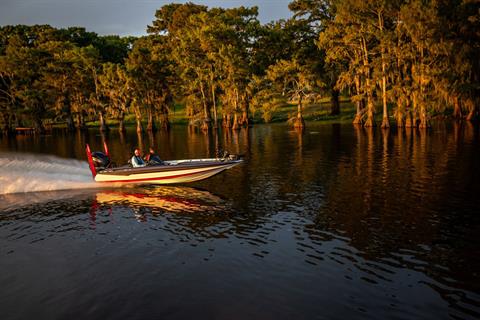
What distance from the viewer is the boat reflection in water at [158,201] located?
859 inches

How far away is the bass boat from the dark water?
75 cm

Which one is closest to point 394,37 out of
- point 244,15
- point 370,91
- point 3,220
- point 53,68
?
point 370,91

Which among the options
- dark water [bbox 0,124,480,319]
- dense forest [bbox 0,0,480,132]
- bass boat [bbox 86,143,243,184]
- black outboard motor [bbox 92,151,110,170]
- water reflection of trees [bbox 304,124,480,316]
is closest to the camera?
dark water [bbox 0,124,480,319]

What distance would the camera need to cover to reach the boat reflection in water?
21.8m

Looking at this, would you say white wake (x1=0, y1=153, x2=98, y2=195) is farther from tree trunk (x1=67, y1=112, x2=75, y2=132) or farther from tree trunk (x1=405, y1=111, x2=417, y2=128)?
tree trunk (x1=67, y1=112, x2=75, y2=132)

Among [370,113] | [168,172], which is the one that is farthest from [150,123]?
[168,172]

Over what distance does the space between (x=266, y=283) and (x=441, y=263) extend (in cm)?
592

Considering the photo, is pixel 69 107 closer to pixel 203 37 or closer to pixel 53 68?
pixel 53 68

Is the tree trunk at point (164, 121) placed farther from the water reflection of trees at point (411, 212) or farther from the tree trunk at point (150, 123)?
the water reflection of trees at point (411, 212)

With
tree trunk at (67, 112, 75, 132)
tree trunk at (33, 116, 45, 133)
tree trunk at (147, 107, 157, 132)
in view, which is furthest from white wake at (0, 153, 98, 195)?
tree trunk at (67, 112, 75, 132)

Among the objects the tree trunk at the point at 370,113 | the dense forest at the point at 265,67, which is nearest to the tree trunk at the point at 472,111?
the dense forest at the point at 265,67

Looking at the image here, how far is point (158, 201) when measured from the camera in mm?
24125

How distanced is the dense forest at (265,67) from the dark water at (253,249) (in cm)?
3541

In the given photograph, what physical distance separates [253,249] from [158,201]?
33.5 ft
